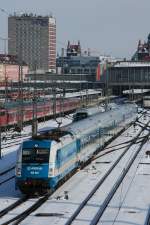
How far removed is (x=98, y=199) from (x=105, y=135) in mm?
20037

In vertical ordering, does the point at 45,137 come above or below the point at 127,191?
above

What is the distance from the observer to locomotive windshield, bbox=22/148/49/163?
2406 centimetres

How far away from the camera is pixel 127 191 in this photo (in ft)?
85.2

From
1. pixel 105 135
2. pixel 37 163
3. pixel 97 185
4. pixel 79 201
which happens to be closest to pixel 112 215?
pixel 79 201

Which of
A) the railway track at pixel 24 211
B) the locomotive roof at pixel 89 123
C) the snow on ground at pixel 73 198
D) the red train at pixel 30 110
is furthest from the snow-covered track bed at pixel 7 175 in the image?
the red train at pixel 30 110

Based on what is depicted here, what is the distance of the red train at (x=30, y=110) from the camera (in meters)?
57.2

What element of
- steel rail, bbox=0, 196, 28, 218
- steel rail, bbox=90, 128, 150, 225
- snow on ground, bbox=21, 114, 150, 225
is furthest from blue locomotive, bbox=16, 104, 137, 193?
steel rail, bbox=90, 128, 150, 225

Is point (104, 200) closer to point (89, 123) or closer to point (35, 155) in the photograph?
point (35, 155)

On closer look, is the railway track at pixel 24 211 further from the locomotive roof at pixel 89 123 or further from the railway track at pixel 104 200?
the locomotive roof at pixel 89 123

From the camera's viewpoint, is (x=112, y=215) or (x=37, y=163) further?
(x=37, y=163)

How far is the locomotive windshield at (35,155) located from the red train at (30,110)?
98.3ft

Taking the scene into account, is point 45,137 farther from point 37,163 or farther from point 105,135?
point 105,135

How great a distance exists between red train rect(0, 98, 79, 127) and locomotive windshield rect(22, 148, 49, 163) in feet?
98.3

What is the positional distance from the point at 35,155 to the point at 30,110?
42027mm
